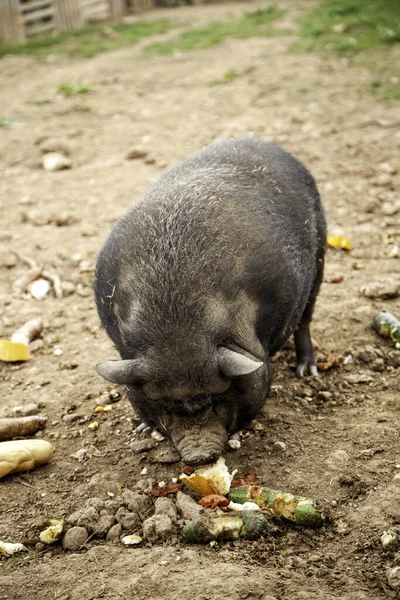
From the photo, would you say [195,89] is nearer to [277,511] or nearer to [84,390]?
[84,390]

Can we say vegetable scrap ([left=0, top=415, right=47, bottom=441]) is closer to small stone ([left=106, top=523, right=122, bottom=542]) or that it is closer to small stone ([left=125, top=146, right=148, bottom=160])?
small stone ([left=106, top=523, right=122, bottom=542])

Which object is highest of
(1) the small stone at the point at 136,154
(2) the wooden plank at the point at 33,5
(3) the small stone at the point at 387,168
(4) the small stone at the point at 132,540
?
(2) the wooden plank at the point at 33,5

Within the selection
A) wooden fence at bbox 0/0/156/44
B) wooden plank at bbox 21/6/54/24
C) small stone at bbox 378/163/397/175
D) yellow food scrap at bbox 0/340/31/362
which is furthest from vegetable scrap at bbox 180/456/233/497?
wooden plank at bbox 21/6/54/24

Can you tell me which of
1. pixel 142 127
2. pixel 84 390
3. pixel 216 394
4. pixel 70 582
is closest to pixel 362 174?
pixel 142 127

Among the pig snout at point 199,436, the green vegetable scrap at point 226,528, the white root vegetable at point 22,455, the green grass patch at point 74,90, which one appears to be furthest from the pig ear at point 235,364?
the green grass patch at point 74,90

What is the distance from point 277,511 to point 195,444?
22.0 inches

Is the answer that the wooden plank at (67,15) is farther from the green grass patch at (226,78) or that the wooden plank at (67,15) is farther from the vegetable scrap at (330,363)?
the vegetable scrap at (330,363)

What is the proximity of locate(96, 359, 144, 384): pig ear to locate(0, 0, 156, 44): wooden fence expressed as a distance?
1537 centimetres

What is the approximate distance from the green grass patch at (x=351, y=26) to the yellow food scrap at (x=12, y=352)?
32.4 ft

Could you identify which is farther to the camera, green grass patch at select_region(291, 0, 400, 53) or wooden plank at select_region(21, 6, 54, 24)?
wooden plank at select_region(21, 6, 54, 24)

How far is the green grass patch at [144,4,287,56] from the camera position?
1549 centimetres

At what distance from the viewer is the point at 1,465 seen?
4.30 metres

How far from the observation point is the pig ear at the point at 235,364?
3.74 metres

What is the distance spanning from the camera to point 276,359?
5.78 m
